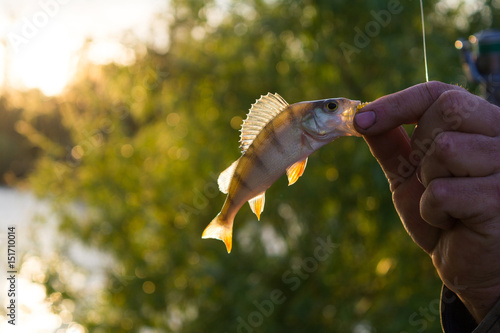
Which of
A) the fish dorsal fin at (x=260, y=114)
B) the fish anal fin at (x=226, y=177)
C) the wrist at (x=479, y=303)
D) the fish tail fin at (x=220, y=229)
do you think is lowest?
the wrist at (x=479, y=303)

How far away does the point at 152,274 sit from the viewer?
5.50m

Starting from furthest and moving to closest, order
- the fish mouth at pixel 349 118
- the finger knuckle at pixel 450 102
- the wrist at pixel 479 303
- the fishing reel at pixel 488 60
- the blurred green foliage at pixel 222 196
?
the blurred green foliage at pixel 222 196 → the fishing reel at pixel 488 60 → the wrist at pixel 479 303 → the fish mouth at pixel 349 118 → the finger knuckle at pixel 450 102

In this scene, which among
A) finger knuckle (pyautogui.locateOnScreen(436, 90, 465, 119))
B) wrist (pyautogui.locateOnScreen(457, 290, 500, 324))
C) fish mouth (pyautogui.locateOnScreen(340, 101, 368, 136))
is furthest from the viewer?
wrist (pyautogui.locateOnScreen(457, 290, 500, 324))

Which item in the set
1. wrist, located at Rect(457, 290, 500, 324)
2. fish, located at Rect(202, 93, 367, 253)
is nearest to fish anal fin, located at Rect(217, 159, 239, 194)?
fish, located at Rect(202, 93, 367, 253)

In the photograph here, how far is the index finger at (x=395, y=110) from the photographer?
143cm

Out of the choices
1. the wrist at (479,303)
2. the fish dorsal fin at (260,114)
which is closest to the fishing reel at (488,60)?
the wrist at (479,303)

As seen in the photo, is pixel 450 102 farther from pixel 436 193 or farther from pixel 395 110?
pixel 436 193

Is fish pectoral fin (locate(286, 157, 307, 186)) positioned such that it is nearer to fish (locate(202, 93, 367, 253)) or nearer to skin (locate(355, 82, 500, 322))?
fish (locate(202, 93, 367, 253))

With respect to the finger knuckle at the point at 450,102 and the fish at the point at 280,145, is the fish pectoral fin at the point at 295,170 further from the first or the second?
the finger knuckle at the point at 450,102

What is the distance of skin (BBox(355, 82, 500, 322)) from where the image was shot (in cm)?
136

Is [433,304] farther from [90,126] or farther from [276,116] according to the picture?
[90,126]

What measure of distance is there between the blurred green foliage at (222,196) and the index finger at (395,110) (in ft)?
9.16

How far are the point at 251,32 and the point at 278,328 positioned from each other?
3004 mm

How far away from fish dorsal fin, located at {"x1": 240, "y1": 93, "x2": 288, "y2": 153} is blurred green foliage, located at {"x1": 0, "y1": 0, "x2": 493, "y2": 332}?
113 inches
